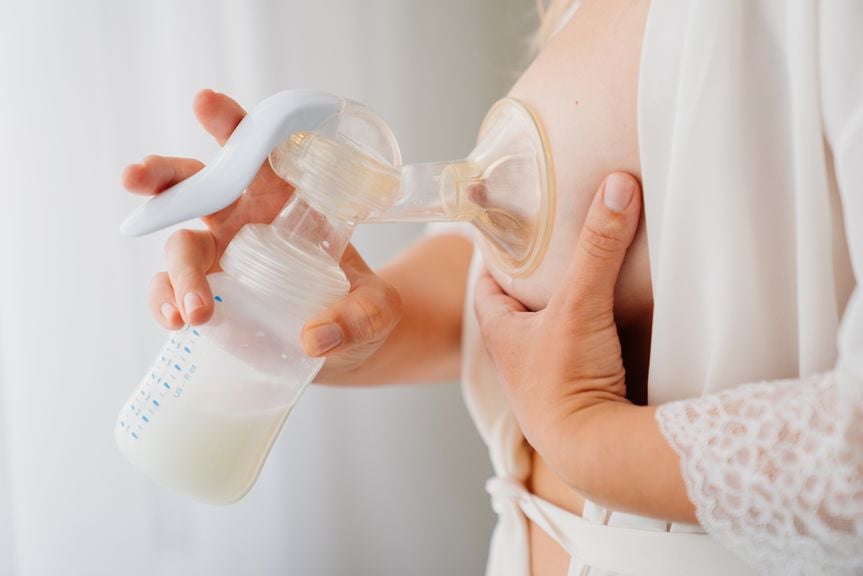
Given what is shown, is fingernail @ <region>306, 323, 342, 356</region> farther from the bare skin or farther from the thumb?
the thumb

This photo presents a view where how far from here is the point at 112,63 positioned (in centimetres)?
103

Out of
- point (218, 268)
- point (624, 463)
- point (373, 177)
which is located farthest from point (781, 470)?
point (218, 268)

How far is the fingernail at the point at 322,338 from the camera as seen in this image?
52cm

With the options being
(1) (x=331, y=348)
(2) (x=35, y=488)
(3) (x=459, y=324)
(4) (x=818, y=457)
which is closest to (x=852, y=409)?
(4) (x=818, y=457)

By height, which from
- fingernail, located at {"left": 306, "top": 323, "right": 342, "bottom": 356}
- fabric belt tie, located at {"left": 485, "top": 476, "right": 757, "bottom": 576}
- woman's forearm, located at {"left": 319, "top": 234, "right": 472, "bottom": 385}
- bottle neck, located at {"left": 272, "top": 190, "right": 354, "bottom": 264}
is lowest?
A: fabric belt tie, located at {"left": 485, "top": 476, "right": 757, "bottom": 576}

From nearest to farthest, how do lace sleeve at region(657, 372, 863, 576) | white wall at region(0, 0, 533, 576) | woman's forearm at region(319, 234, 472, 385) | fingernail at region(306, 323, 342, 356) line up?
lace sleeve at region(657, 372, 863, 576)
fingernail at region(306, 323, 342, 356)
woman's forearm at region(319, 234, 472, 385)
white wall at region(0, 0, 533, 576)

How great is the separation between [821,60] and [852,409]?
19cm

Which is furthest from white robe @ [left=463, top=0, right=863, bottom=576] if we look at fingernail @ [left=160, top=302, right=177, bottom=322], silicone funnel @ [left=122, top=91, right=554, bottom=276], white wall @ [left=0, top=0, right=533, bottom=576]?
white wall @ [left=0, top=0, right=533, bottom=576]

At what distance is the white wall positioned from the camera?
3.19 ft

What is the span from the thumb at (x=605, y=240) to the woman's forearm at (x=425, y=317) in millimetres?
289

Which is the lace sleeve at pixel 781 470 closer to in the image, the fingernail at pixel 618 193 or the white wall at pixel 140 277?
the fingernail at pixel 618 193

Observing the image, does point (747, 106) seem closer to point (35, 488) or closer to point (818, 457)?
point (818, 457)

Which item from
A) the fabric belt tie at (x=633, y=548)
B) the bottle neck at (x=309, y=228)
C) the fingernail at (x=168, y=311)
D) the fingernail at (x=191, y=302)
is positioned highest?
the bottle neck at (x=309, y=228)

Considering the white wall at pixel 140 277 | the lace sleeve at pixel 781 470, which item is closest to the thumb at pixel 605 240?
the lace sleeve at pixel 781 470
